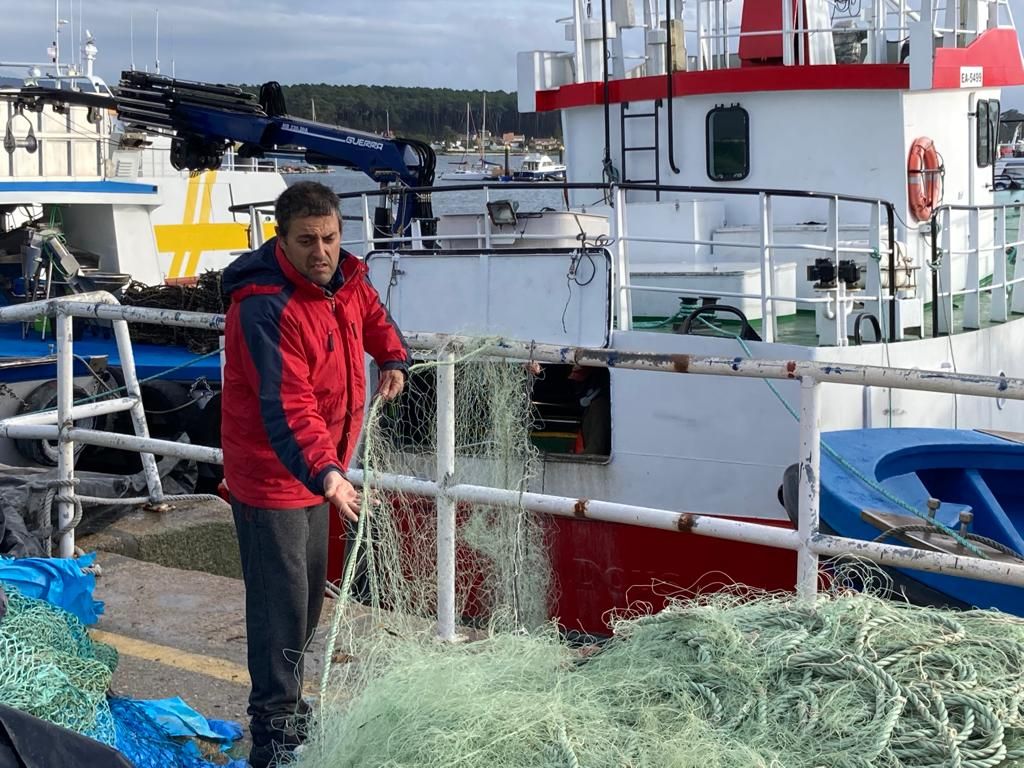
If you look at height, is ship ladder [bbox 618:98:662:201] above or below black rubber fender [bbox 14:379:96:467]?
above

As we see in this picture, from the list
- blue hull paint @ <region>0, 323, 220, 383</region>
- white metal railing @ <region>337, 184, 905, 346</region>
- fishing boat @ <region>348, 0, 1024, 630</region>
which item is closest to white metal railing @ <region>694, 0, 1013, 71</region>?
fishing boat @ <region>348, 0, 1024, 630</region>

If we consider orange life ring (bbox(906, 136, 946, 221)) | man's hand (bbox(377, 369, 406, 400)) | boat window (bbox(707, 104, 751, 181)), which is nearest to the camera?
man's hand (bbox(377, 369, 406, 400))

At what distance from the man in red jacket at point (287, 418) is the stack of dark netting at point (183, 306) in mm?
8416

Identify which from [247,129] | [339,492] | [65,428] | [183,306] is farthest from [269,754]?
[183,306]

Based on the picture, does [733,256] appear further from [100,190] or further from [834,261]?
[100,190]

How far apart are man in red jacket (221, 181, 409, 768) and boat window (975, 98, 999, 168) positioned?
28.6 feet

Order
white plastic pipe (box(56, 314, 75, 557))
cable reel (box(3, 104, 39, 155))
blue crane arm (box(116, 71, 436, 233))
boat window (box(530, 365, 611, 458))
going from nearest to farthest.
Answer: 1. white plastic pipe (box(56, 314, 75, 557))
2. boat window (box(530, 365, 611, 458))
3. blue crane arm (box(116, 71, 436, 233))
4. cable reel (box(3, 104, 39, 155))

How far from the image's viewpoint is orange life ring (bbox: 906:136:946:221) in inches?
366

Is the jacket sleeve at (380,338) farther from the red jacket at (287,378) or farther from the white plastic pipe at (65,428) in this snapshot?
the white plastic pipe at (65,428)

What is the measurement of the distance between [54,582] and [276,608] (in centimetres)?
120

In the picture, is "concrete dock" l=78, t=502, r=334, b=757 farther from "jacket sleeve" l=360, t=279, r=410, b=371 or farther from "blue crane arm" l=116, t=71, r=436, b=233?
"blue crane arm" l=116, t=71, r=436, b=233

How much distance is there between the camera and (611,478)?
23.6ft

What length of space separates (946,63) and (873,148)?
0.81 m

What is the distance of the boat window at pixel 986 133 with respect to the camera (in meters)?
10.5
